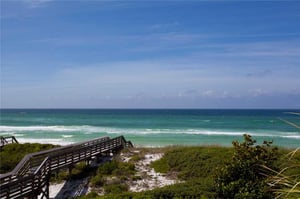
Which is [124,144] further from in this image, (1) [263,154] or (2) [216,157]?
(1) [263,154]

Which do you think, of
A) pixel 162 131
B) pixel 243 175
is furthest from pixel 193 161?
pixel 162 131

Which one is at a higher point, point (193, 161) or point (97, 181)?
point (193, 161)

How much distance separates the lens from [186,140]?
5341cm

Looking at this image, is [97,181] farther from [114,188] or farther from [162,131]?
[162,131]

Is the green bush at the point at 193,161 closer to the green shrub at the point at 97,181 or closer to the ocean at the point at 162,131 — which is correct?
the green shrub at the point at 97,181

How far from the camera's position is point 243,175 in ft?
42.2

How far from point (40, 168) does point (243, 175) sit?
33.0 ft

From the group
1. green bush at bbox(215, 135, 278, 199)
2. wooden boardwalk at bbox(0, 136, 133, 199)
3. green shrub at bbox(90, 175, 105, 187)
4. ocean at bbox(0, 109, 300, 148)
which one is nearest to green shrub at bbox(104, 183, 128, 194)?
green shrub at bbox(90, 175, 105, 187)

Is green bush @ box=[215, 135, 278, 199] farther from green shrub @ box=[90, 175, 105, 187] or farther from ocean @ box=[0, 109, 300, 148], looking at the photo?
ocean @ box=[0, 109, 300, 148]

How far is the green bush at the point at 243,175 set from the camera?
12422 mm

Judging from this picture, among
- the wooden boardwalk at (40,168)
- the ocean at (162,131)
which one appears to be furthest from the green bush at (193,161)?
the wooden boardwalk at (40,168)

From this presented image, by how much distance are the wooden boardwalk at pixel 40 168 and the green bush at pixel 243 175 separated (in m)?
8.51

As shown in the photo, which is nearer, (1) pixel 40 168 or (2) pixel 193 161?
(1) pixel 40 168

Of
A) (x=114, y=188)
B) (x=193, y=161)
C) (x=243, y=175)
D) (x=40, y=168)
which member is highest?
(x=243, y=175)
